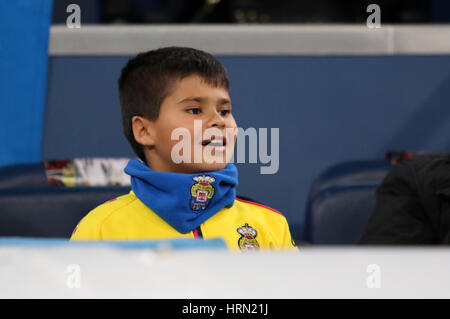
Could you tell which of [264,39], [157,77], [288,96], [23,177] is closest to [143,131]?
[157,77]

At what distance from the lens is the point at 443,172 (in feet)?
2.66

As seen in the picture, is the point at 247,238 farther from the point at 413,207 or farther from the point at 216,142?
the point at 413,207

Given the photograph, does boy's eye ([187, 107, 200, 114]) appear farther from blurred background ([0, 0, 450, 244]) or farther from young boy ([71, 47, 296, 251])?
blurred background ([0, 0, 450, 244])

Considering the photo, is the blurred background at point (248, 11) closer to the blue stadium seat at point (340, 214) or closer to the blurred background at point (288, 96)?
the blurred background at point (288, 96)

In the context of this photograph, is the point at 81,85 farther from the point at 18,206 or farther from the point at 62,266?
the point at 62,266

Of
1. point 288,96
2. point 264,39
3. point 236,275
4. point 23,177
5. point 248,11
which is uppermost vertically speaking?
point 248,11

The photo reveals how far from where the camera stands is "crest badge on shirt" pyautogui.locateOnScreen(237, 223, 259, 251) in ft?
2.00

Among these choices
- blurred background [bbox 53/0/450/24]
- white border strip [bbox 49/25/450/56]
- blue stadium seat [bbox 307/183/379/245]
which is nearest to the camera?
blue stadium seat [bbox 307/183/379/245]

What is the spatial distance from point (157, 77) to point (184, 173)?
109 millimetres

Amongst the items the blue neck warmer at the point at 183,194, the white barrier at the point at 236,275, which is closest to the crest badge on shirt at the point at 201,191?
the blue neck warmer at the point at 183,194

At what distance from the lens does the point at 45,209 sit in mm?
822

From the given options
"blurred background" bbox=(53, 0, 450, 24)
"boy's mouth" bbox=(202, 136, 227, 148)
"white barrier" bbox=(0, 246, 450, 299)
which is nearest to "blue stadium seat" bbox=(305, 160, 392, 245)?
"boy's mouth" bbox=(202, 136, 227, 148)

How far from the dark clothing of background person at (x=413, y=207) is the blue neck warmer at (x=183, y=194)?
237mm

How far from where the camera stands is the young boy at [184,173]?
63 centimetres
